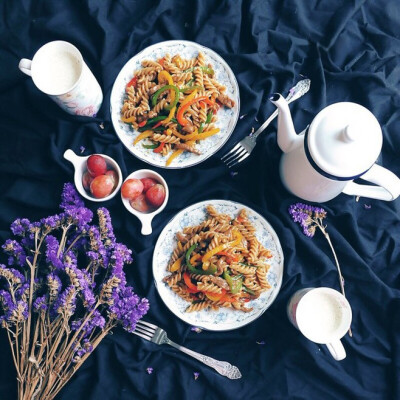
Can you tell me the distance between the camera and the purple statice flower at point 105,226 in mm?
1607

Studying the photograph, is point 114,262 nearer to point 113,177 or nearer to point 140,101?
point 113,177

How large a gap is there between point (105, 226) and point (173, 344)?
1.54 feet

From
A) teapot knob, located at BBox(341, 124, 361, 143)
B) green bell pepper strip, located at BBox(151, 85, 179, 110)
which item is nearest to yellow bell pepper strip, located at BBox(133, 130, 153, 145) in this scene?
green bell pepper strip, located at BBox(151, 85, 179, 110)

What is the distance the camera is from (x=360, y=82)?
1.85m

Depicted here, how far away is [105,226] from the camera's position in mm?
1613

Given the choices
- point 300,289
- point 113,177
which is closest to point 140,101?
point 113,177

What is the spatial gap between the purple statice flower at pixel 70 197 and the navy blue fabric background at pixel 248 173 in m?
0.08

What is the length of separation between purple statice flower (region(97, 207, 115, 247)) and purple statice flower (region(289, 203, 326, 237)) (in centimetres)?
64

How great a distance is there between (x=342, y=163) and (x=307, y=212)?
40 centimetres

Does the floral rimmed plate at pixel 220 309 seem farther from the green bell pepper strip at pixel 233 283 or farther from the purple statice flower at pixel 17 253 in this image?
the purple statice flower at pixel 17 253

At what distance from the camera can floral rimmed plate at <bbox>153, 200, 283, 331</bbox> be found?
1.71 m

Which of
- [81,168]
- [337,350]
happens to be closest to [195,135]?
[81,168]

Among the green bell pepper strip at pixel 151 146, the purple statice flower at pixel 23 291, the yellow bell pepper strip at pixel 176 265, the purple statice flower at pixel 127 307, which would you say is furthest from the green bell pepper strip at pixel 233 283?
the purple statice flower at pixel 23 291

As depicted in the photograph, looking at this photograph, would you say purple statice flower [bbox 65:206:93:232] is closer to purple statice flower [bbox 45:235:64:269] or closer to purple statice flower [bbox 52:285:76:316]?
purple statice flower [bbox 45:235:64:269]
